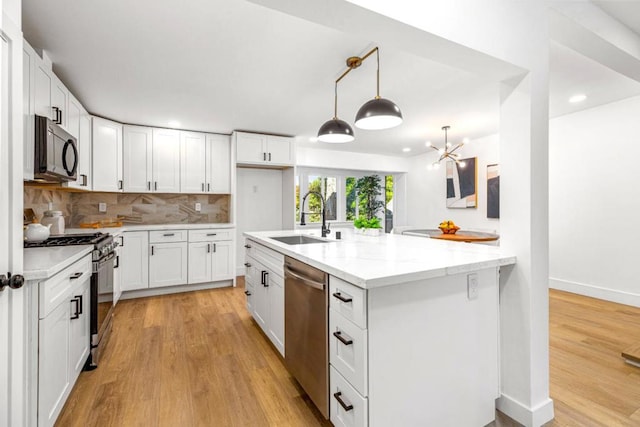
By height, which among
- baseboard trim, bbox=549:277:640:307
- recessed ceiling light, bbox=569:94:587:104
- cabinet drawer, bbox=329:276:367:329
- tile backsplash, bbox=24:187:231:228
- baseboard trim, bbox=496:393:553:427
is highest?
recessed ceiling light, bbox=569:94:587:104

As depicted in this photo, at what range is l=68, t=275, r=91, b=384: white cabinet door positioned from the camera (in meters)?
1.82

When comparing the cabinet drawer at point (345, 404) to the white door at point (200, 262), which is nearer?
the cabinet drawer at point (345, 404)

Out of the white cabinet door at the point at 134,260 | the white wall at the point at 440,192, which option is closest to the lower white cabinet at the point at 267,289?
the white cabinet door at the point at 134,260

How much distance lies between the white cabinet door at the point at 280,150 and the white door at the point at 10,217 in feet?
11.8

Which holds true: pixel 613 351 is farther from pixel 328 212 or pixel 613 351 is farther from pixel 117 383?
Answer: pixel 328 212

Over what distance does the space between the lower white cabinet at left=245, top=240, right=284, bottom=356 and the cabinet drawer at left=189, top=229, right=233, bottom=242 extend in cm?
147

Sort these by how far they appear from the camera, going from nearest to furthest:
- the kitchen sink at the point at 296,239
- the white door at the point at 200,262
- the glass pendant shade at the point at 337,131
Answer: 1. the glass pendant shade at the point at 337,131
2. the kitchen sink at the point at 296,239
3. the white door at the point at 200,262

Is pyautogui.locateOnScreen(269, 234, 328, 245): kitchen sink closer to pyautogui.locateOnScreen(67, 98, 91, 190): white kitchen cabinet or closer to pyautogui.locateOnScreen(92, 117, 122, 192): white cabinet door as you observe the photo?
pyautogui.locateOnScreen(67, 98, 91, 190): white kitchen cabinet

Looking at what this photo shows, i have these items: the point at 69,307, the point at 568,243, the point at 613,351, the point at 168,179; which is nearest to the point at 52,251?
the point at 69,307

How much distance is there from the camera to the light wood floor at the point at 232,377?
169cm

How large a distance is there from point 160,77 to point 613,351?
4531 millimetres

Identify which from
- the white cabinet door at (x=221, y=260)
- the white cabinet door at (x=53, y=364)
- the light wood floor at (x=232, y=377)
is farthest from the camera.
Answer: the white cabinet door at (x=221, y=260)

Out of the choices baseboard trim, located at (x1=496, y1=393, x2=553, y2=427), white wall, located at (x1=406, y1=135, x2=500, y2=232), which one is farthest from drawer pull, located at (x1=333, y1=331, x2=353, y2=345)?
white wall, located at (x1=406, y1=135, x2=500, y2=232)

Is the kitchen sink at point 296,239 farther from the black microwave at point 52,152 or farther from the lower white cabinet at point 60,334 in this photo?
the black microwave at point 52,152
